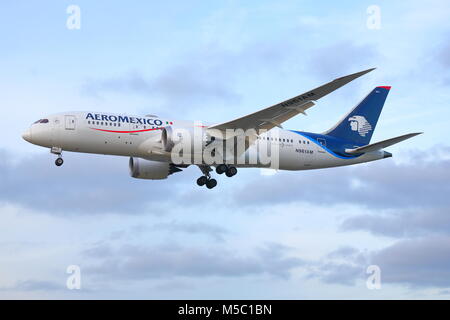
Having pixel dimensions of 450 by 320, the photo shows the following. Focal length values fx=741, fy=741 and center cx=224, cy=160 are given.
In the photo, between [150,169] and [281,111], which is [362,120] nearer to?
[281,111]

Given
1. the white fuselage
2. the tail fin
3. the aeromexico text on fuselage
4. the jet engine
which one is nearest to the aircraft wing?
the white fuselage

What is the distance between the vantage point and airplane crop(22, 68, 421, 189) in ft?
141

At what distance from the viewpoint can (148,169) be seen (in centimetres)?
5019

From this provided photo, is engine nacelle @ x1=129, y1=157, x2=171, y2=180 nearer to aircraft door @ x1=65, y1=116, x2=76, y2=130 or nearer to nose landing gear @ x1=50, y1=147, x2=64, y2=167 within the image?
nose landing gear @ x1=50, y1=147, x2=64, y2=167

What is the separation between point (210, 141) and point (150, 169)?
681 cm

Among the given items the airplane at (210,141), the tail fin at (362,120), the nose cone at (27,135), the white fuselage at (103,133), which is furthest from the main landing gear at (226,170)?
the nose cone at (27,135)

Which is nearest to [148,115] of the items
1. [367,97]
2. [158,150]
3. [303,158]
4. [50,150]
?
[158,150]

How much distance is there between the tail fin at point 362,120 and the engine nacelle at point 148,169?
11610 millimetres

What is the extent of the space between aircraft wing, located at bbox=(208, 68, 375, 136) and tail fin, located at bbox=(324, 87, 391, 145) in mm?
7778

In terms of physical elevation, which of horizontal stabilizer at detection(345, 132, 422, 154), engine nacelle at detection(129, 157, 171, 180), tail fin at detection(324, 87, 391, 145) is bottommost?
engine nacelle at detection(129, 157, 171, 180)

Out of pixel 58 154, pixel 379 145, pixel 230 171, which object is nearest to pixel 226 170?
pixel 230 171

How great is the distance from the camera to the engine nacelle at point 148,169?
50.1m

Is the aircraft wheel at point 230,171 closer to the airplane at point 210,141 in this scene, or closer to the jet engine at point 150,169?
the airplane at point 210,141

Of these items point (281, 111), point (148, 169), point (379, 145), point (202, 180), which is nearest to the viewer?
point (281, 111)
